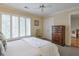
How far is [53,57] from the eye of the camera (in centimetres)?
112

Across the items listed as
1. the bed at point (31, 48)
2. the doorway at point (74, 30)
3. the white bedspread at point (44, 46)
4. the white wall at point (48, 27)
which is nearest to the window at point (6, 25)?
the bed at point (31, 48)

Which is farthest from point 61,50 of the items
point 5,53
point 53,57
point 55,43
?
point 5,53

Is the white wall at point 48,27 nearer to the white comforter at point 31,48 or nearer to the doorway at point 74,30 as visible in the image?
the white comforter at point 31,48

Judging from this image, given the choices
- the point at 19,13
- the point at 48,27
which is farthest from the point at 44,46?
the point at 19,13

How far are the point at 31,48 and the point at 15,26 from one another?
0.41m

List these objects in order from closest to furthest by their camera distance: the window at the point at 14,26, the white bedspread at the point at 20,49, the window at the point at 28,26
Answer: the white bedspread at the point at 20,49 < the window at the point at 14,26 < the window at the point at 28,26

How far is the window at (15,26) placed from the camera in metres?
1.24

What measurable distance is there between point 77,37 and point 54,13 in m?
0.52

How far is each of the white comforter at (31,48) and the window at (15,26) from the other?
110mm

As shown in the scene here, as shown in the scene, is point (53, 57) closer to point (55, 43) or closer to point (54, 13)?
point (55, 43)

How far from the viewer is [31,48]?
1293 mm

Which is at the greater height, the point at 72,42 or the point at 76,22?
the point at 76,22

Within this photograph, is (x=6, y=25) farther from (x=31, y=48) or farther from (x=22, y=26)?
(x=31, y=48)

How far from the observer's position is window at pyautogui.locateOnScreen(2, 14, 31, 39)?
1.24 metres
